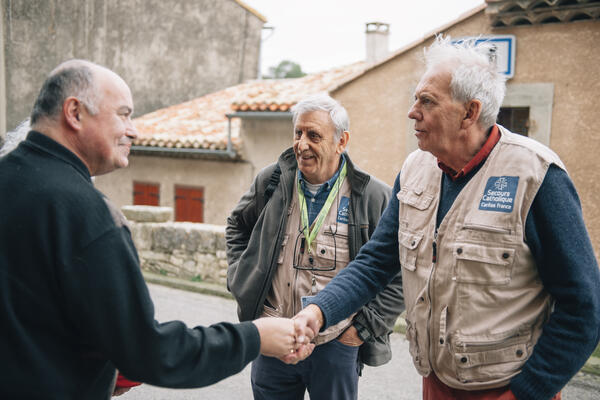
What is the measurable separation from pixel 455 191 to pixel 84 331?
4.69 feet

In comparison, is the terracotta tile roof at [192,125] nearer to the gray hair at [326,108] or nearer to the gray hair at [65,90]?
the gray hair at [326,108]

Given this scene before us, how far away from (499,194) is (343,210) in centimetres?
111

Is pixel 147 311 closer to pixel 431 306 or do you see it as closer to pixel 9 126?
pixel 431 306

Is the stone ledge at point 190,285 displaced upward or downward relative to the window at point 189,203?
downward

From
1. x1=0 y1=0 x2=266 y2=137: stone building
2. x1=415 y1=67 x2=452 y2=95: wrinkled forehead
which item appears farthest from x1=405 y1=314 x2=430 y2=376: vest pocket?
x1=0 y1=0 x2=266 y2=137: stone building

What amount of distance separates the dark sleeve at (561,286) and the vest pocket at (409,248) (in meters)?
0.45

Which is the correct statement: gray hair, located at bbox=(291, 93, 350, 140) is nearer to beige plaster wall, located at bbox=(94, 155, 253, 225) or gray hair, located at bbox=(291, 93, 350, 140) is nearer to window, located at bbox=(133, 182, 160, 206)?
beige plaster wall, located at bbox=(94, 155, 253, 225)

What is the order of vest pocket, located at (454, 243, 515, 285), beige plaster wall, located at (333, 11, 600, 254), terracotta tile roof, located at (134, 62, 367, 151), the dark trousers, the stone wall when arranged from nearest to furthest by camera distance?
vest pocket, located at (454, 243, 515, 285)
the dark trousers
beige plaster wall, located at (333, 11, 600, 254)
the stone wall
terracotta tile roof, located at (134, 62, 367, 151)

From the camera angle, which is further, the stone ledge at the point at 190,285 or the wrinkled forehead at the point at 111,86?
the stone ledge at the point at 190,285

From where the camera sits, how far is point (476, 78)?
2010 millimetres

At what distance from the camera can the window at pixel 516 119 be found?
7.79 meters

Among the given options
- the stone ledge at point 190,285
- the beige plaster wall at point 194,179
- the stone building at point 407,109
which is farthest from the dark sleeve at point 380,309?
the beige plaster wall at point 194,179

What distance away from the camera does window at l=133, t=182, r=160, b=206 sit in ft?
42.6

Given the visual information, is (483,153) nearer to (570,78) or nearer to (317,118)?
(317,118)
